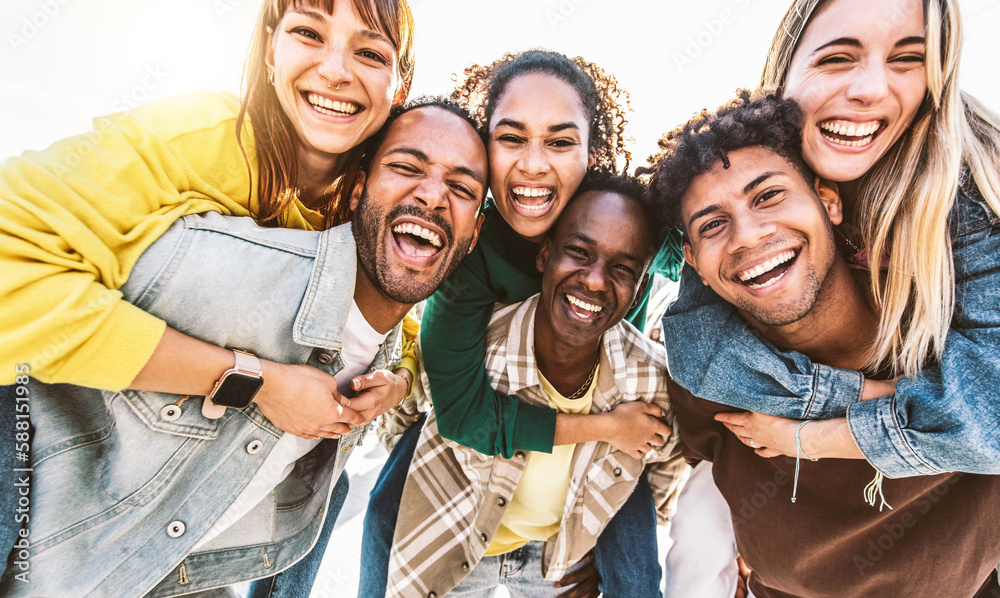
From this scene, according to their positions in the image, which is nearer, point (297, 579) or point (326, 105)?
point (326, 105)

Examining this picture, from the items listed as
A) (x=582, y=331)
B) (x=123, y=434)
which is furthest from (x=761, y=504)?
(x=123, y=434)

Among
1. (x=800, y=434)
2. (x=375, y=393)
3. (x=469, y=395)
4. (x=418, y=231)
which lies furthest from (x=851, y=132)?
(x=375, y=393)

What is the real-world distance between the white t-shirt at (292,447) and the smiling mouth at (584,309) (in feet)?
2.60

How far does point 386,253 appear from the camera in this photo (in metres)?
1.90

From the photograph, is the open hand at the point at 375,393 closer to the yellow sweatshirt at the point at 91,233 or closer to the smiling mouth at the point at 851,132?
the yellow sweatshirt at the point at 91,233

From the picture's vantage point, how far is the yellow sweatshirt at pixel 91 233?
1165 mm

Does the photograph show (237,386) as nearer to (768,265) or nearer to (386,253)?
(386,253)

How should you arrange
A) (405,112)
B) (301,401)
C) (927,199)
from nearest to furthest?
(301,401) → (927,199) → (405,112)

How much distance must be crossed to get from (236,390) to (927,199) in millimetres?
2316

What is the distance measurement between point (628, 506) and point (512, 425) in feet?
2.22

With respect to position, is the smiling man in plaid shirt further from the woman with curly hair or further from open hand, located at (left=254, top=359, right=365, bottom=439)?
open hand, located at (left=254, top=359, right=365, bottom=439)

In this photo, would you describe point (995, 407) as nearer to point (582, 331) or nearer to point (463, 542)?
point (582, 331)

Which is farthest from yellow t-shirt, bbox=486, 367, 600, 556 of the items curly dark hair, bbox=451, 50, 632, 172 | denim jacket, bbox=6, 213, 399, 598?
curly dark hair, bbox=451, 50, 632, 172

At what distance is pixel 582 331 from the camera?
2027 mm
